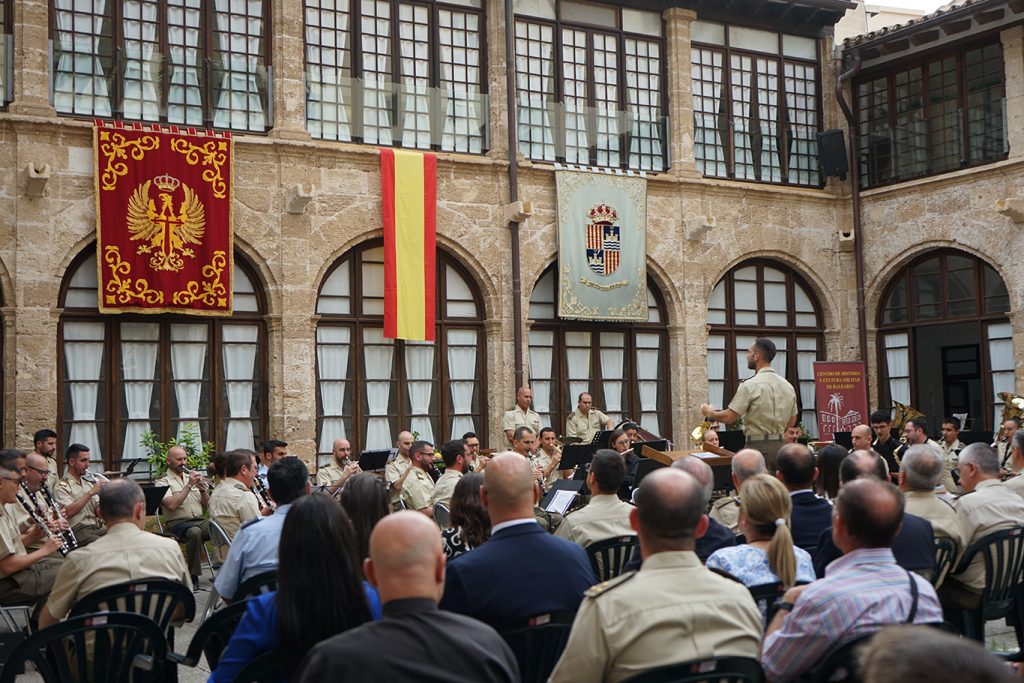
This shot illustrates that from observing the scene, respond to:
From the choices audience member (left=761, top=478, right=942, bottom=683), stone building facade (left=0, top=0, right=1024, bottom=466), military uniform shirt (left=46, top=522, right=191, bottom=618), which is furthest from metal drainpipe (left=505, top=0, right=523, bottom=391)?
audience member (left=761, top=478, right=942, bottom=683)

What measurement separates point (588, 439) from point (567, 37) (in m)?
6.14

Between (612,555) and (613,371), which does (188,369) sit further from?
(612,555)

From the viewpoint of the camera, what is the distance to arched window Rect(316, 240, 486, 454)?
1573 centimetres

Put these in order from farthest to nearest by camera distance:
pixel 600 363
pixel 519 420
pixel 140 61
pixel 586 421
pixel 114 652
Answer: pixel 600 363 < pixel 586 421 < pixel 519 420 < pixel 140 61 < pixel 114 652

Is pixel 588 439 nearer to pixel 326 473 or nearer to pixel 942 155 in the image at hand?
pixel 326 473

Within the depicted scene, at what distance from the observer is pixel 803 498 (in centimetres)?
581

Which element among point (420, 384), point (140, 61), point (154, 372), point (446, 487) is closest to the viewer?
point (446, 487)

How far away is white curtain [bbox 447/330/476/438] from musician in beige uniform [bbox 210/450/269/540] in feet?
23.2

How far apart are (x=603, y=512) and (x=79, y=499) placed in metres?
5.90

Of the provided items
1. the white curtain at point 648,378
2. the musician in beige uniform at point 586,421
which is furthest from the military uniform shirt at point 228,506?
the white curtain at point 648,378

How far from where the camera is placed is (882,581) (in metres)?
3.72

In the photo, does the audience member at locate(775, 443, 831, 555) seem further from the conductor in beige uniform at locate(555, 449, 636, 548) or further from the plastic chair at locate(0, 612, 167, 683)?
the plastic chair at locate(0, 612, 167, 683)

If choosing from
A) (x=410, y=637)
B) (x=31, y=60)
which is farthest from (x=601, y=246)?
(x=410, y=637)

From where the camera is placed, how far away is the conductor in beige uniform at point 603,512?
627cm
